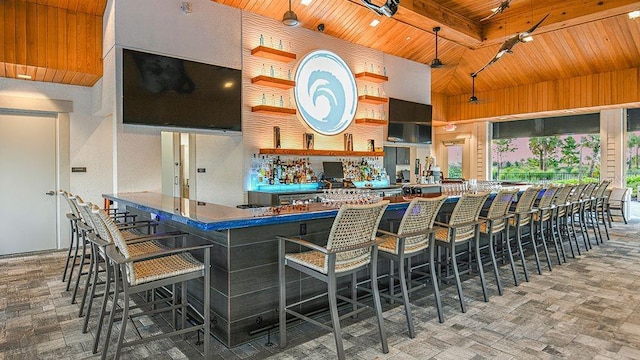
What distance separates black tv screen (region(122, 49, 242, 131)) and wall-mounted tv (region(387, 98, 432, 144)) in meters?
3.50

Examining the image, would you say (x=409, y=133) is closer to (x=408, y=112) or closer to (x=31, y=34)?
(x=408, y=112)

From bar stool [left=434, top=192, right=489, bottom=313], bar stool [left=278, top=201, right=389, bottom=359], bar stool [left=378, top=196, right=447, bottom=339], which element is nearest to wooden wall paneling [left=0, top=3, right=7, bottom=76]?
bar stool [left=278, top=201, right=389, bottom=359]

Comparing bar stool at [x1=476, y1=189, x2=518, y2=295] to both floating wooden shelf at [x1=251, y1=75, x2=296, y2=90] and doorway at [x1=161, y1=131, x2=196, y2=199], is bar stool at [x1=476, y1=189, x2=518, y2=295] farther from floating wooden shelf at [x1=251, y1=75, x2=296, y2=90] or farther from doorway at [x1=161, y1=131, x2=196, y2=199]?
doorway at [x1=161, y1=131, x2=196, y2=199]

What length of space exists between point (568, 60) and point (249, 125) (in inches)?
287

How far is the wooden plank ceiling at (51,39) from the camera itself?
15.9ft

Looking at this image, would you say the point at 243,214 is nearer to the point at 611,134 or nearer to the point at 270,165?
the point at 270,165

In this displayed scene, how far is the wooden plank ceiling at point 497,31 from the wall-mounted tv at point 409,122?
1065mm

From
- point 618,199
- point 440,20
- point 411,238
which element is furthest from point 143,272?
point 618,199

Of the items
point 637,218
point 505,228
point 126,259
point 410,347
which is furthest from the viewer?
point 637,218

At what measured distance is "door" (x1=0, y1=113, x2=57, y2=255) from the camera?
225 inches

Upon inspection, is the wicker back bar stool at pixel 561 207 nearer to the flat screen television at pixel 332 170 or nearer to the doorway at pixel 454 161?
the flat screen television at pixel 332 170

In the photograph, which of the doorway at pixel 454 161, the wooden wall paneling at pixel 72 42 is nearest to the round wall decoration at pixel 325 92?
the wooden wall paneling at pixel 72 42

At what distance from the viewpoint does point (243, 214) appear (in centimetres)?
274

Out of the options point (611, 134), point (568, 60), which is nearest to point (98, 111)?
point (568, 60)
